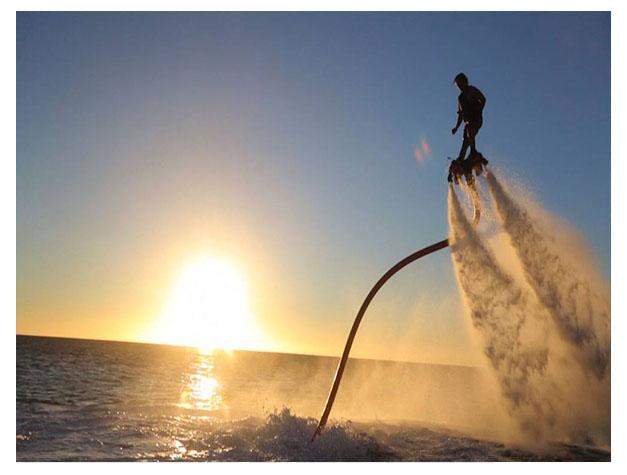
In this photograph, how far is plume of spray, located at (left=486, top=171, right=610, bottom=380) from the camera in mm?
7387

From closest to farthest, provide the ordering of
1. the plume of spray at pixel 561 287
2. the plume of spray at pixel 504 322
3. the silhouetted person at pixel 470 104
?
the silhouetted person at pixel 470 104, the plume of spray at pixel 561 287, the plume of spray at pixel 504 322

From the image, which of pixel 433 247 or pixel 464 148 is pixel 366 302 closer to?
pixel 433 247

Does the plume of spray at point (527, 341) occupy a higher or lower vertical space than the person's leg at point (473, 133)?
lower

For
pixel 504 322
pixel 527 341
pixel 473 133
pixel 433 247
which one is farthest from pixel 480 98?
pixel 527 341

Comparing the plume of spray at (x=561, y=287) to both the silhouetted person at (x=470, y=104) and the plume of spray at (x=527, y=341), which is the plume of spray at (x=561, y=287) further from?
the silhouetted person at (x=470, y=104)

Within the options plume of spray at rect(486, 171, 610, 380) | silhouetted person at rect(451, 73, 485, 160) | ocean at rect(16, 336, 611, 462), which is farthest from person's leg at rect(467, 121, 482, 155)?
ocean at rect(16, 336, 611, 462)

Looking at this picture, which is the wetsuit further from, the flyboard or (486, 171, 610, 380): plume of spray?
(486, 171, 610, 380): plume of spray

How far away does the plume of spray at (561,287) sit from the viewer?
7387 millimetres

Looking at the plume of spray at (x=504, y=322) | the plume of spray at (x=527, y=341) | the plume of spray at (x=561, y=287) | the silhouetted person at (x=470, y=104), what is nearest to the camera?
the silhouetted person at (x=470, y=104)

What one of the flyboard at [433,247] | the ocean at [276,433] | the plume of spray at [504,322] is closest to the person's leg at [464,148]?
the flyboard at [433,247]

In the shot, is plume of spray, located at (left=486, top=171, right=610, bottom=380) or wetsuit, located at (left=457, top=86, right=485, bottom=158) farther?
plume of spray, located at (left=486, top=171, right=610, bottom=380)
